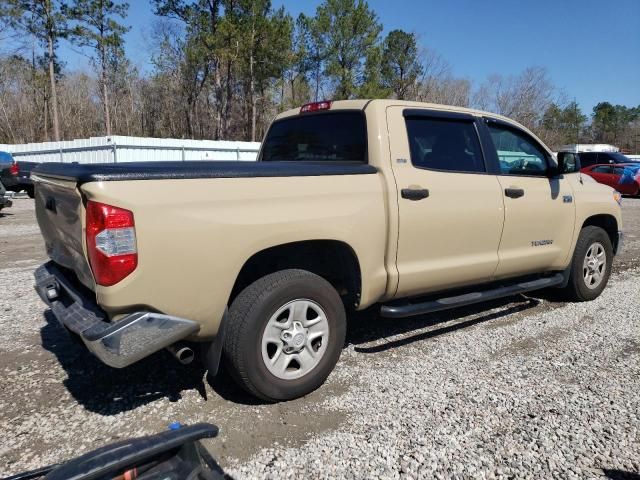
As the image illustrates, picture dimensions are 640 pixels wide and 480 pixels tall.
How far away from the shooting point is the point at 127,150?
19.0 m

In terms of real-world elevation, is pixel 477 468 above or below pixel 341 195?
below

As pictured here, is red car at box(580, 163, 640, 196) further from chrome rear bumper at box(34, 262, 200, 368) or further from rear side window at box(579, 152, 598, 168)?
chrome rear bumper at box(34, 262, 200, 368)

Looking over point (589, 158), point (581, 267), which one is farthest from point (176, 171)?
point (589, 158)

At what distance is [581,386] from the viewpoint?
3.45m

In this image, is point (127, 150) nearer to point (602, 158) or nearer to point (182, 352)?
point (182, 352)

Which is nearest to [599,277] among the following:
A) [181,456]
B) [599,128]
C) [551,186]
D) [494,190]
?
[551,186]

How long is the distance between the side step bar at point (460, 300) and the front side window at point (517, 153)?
3.39 feet

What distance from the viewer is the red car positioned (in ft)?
66.9

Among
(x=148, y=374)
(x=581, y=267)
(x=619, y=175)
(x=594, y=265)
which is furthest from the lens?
(x=619, y=175)

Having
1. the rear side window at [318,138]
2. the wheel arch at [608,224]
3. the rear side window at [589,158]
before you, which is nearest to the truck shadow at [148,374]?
the rear side window at [318,138]

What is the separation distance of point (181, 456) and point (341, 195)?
1.90 metres

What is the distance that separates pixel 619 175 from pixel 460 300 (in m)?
20.2

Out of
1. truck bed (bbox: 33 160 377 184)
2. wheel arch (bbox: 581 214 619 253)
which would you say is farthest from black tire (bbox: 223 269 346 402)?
wheel arch (bbox: 581 214 619 253)

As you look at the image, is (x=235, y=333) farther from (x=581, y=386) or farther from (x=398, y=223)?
(x=581, y=386)
